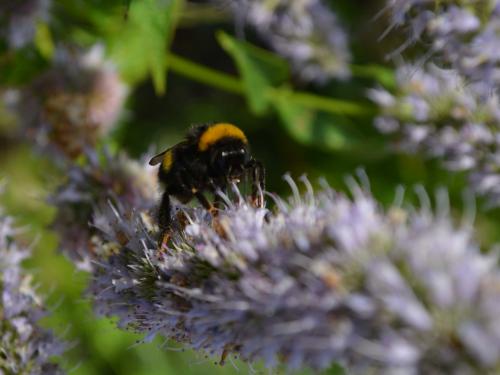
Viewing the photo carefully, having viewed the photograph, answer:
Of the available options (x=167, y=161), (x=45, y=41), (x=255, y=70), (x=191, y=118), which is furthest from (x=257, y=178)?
(x=191, y=118)

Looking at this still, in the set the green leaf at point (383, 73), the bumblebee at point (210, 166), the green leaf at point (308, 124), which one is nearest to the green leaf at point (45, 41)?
the green leaf at point (308, 124)

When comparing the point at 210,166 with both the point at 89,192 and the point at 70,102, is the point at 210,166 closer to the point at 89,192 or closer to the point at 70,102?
the point at 89,192

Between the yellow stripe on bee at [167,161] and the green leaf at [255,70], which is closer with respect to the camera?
the yellow stripe on bee at [167,161]

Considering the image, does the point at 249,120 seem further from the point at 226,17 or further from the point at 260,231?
the point at 260,231

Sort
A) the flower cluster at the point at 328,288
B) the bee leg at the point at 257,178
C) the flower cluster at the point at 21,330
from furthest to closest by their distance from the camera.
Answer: the flower cluster at the point at 21,330 → the bee leg at the point at 257,178 → the flower cluster at the point at 328,288

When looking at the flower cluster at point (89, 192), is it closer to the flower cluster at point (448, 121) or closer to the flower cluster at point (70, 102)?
the flower cluster at point (70, 102)

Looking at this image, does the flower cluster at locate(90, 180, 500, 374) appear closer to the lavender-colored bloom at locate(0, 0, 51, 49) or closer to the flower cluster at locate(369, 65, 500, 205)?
the flower cluster at locate(369, 65, 500, 205)

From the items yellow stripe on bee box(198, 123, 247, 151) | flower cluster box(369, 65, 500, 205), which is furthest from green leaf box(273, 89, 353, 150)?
yellow stripe on bee box(198, 123, 247, 151)
